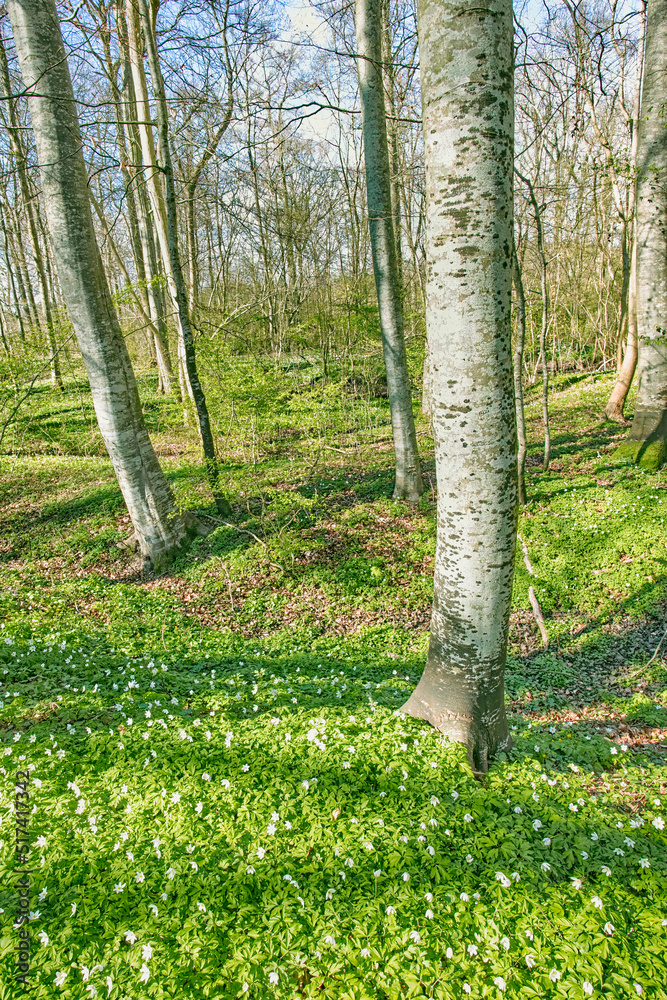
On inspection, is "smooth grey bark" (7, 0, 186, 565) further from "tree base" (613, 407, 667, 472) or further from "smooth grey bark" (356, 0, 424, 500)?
"tree base" (613, 407, 667, 472)

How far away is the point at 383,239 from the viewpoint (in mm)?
8211

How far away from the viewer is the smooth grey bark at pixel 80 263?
6.10 meters

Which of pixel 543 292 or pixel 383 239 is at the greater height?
pixel 383 239

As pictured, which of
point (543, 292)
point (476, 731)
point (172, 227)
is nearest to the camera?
point (476, 731)

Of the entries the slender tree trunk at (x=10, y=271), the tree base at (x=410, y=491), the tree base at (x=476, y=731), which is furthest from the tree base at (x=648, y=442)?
the slender tree trunk at (x=10, y=271)

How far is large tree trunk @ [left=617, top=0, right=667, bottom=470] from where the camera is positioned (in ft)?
25.6

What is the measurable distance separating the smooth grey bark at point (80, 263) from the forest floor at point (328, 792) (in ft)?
5.03

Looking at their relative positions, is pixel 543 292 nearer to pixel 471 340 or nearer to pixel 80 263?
pixel 471 340

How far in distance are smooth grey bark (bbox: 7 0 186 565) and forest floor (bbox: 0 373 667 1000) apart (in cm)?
153

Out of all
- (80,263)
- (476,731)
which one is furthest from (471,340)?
(80,263)

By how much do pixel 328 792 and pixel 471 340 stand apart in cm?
281

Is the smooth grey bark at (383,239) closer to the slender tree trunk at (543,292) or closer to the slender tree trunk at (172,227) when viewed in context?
the slender tree trunk at (543,292)

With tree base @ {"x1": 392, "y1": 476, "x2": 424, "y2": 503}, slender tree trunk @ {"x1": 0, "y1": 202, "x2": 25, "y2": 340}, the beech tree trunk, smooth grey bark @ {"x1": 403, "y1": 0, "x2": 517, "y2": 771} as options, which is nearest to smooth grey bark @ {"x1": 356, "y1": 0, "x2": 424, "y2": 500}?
tree base @ {"x1": 392, "y1": 476, "x2": 424, "y2": 503}

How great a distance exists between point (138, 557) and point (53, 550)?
1.69 metres
